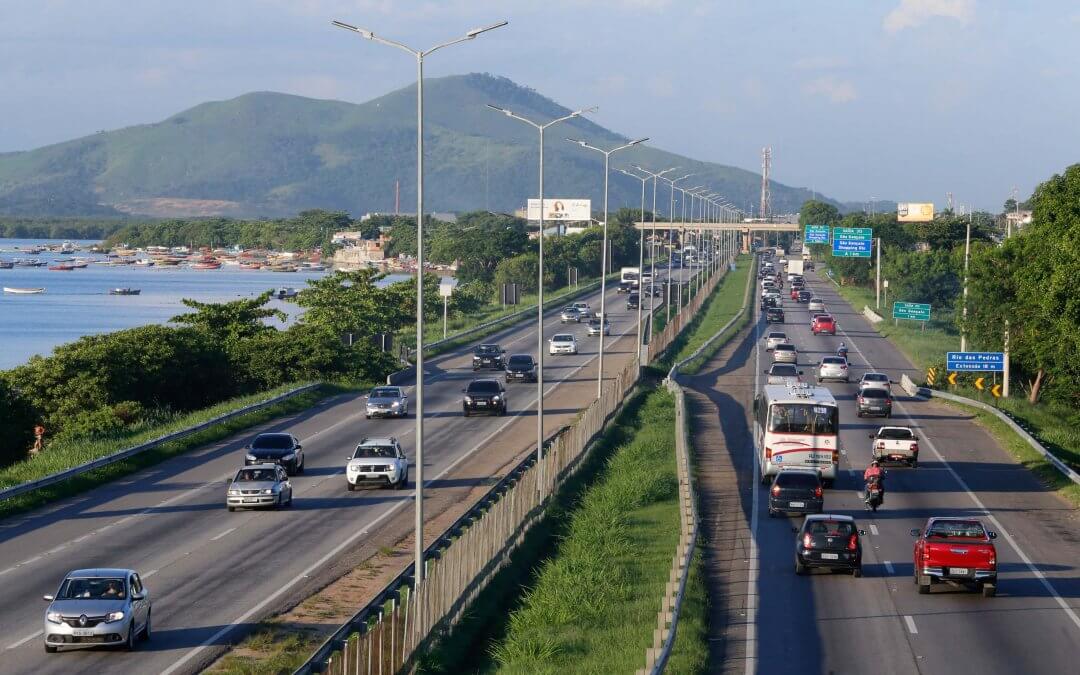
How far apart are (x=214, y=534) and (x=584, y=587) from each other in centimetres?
1112

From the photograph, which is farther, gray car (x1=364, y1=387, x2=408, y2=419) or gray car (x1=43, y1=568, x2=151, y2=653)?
gray car (x1=364, y1=387, x2=408, y2=419)

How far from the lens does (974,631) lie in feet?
88.6

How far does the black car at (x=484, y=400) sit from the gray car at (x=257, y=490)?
76.9 ft

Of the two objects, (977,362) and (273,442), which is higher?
(977,362)

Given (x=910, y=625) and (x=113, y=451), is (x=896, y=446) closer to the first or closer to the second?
(x=910, y=625)

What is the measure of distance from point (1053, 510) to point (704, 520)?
463 inches

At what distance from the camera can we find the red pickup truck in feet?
98.0

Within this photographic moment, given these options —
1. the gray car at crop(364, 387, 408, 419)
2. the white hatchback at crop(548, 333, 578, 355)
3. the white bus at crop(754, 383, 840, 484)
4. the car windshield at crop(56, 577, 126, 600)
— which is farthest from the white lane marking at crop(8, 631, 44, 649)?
the white hatchback at crop(548, 333, 578, 355)

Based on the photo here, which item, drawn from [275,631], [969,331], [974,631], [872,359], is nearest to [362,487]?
[275,631]

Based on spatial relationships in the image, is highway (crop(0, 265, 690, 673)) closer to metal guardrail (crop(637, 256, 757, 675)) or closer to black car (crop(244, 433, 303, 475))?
black car (crop(244, 433, 303, 475))

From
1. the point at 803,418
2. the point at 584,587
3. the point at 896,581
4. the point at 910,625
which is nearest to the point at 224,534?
the point at 584,587

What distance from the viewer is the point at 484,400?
6388 cm

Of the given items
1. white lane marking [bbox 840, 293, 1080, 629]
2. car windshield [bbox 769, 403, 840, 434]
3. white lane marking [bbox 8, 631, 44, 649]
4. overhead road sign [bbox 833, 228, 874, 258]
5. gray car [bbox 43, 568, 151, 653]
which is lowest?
white lane marking [bbox 840, 293, 1080, 629]

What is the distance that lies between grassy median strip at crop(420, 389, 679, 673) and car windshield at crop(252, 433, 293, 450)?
9.55 meters
